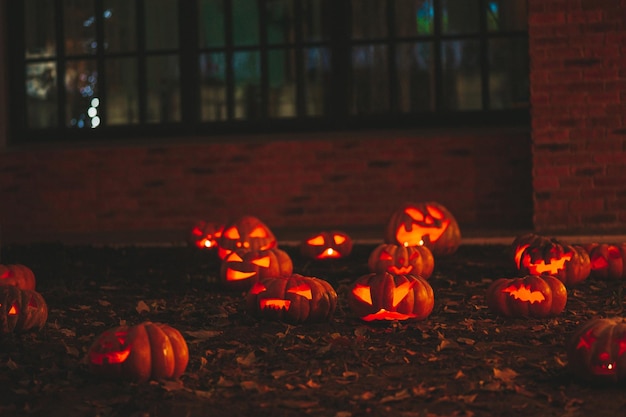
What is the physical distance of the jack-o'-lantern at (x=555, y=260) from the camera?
5855 mm

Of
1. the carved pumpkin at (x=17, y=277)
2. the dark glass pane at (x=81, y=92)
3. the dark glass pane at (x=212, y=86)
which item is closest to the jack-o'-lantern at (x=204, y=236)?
the carved pumpkin at (x=17, y=277)

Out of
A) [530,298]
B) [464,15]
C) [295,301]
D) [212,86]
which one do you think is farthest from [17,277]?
[464,15]

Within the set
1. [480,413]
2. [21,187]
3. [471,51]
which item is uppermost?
[471,51]

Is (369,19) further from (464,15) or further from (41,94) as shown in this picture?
(41,94)

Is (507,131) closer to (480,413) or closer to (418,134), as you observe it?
(418,134)

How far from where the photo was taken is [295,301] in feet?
16.1

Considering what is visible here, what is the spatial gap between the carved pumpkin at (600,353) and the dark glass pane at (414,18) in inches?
261

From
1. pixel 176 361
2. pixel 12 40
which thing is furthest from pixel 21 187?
pixel 176 361

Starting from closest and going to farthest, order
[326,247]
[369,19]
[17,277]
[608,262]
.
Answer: [17,277], [608,262], [326,247], [369,19]

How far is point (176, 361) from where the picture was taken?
12.4ft

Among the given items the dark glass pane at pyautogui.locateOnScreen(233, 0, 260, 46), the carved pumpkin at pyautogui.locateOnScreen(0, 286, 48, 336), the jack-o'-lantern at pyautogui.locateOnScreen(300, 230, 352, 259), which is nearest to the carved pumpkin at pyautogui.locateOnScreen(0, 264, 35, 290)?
the carved pumpkin at pyautogui.locateOnScreen(0, 286, 48, 336)

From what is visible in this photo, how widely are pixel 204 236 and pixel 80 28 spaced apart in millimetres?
3606

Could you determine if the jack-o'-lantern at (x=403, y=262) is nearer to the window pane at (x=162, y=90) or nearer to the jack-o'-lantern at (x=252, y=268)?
the jack-o'-lantern at (x=252, y=268)

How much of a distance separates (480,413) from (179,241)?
584cm
